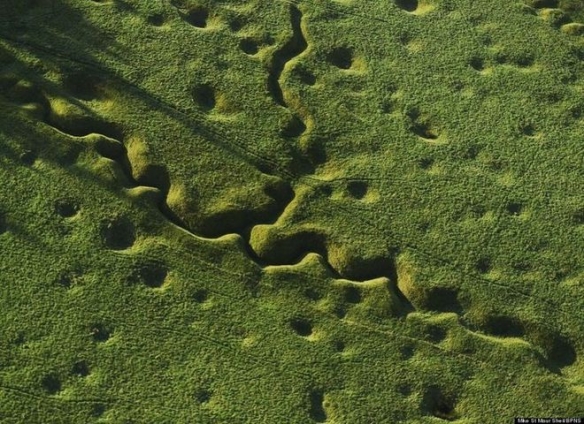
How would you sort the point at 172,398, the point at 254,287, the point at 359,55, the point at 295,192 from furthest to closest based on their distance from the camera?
the point at 359,55 → the point at 295,192 → the point at 254,287 → the point at 172,398

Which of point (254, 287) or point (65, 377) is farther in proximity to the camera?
point (254, 287)

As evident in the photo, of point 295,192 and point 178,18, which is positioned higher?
point 178,18

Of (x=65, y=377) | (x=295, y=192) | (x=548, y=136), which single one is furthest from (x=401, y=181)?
(x=65, y=377)

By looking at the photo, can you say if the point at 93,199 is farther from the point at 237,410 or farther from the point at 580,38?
the point at 580,38

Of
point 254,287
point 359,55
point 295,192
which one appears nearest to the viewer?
point 254,287

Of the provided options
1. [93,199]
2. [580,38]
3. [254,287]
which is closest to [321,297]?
[254,287]

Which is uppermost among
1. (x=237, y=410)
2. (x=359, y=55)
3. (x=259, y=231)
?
(x=359, y=55)
